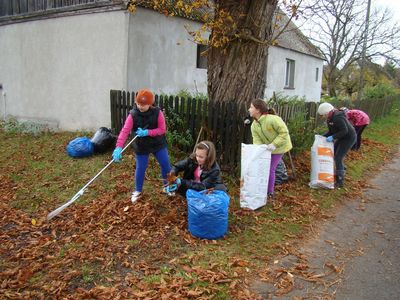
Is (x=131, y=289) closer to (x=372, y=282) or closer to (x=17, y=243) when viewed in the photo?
(x=17, y=243)

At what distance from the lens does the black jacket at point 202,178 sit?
→ 4.63 metres

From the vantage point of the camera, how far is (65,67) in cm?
1081

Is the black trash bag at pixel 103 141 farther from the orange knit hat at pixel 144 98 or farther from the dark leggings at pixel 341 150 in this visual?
the dark leggings at pixel 341 150

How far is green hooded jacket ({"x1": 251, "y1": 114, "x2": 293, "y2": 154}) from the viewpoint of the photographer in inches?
213

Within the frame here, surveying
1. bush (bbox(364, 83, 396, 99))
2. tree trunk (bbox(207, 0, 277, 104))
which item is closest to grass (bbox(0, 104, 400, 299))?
tree trunk (bbox(207, 0, 277, 104))

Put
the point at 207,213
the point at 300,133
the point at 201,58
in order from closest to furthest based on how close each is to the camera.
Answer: the point at 207,213 → the point at 300,133 → the point at 201,58

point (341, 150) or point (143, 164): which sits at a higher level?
point (341, 150)

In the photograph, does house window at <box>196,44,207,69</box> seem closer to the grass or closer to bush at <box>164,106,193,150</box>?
bush at <box>164,106,193,150</box>

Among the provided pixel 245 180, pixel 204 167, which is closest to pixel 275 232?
pixel 245 180

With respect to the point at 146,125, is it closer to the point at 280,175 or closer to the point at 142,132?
the point at 142,132

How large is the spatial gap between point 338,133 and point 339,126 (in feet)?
0.41

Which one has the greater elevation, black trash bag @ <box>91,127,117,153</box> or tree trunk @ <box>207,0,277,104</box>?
tree trunk @ <box>207,0,277,104</box>

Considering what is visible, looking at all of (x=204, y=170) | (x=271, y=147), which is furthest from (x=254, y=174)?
(x=204, y=170)

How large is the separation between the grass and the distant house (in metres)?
2.84
